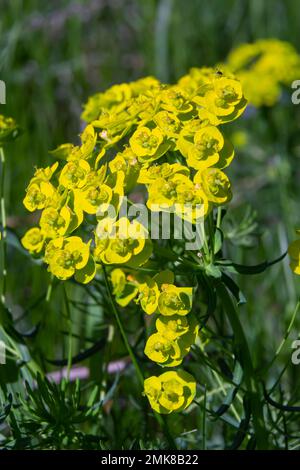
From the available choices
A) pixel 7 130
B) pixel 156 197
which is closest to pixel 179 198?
pixel 156 197

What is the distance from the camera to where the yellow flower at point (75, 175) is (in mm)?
1000

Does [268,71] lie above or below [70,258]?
above

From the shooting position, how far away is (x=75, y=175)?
1004 millimetres

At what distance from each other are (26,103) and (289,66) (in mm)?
1069

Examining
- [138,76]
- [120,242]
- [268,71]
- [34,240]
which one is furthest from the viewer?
[138,76]

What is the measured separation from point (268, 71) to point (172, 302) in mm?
1599

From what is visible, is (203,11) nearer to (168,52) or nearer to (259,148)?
(168,52)

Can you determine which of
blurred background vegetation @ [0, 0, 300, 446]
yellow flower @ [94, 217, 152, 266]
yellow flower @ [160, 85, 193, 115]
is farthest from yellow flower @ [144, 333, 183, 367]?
blurred background vegetation @ [0, 0, 300, 446]

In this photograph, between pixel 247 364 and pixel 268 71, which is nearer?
pixel 247 364

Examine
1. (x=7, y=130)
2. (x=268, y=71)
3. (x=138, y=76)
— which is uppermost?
(x=138, y=76)

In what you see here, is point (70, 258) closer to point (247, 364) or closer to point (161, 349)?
point (161, 349)

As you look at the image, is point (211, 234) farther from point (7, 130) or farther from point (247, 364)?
point (7, 130)

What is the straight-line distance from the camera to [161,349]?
983mm

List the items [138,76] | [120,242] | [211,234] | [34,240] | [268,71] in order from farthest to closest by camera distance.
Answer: [138,76]
[268,71]
[34,240]
[211,234]
[120,242]
